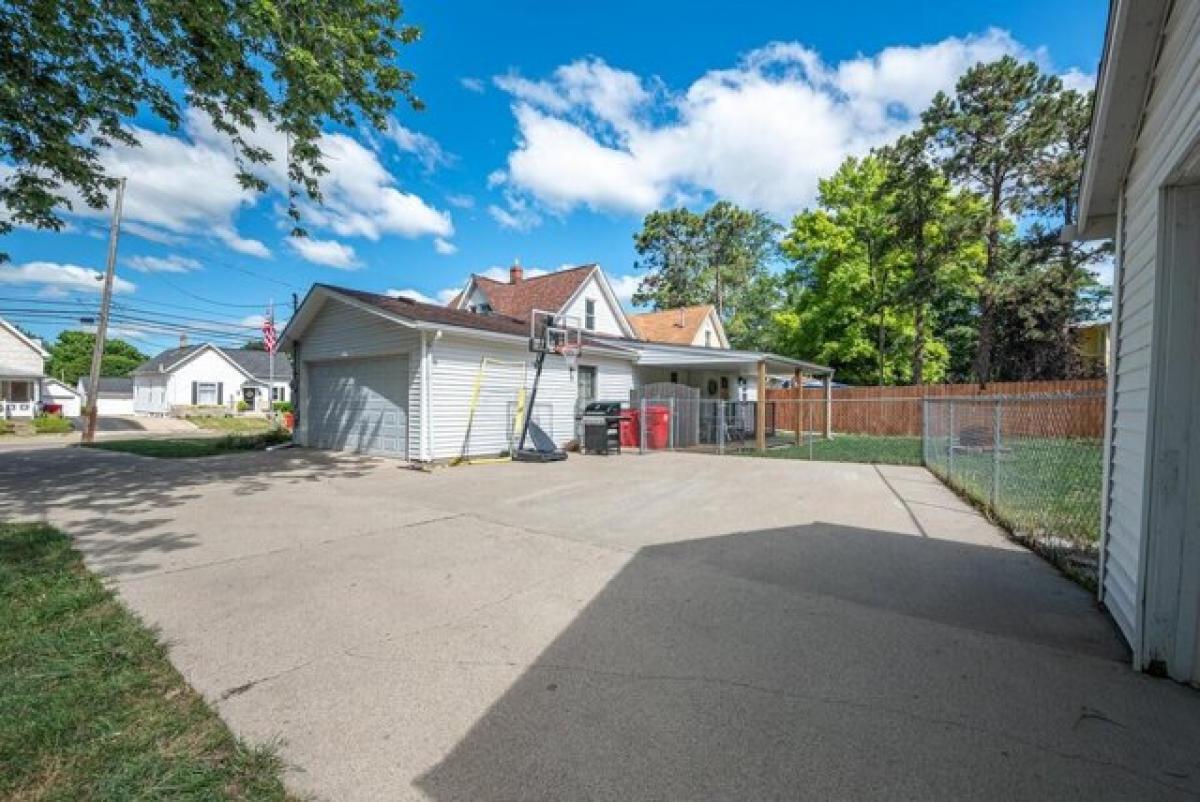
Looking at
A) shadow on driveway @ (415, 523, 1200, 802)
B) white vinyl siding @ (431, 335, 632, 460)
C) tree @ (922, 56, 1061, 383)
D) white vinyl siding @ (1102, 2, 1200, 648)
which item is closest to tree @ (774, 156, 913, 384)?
tree @ (922, 56, 1061, 383)

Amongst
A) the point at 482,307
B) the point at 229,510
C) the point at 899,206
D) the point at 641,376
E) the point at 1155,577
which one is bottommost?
the point at 229,510

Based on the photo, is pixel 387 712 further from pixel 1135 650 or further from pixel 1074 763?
pixel 1135 650

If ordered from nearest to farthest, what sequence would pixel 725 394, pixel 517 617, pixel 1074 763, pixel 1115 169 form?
pixel 1074 763, pixel 517 617, pixel 1115 169, pixel 725 394

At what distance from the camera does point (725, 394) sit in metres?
21.8

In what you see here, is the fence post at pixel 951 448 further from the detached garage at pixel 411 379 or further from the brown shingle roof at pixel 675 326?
the brown shingle roof at pixel 675 326

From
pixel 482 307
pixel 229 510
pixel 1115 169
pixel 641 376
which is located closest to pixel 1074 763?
pixel 1115 169

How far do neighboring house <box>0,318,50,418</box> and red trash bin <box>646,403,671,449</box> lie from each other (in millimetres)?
35675

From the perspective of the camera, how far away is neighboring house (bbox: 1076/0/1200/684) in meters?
2.71

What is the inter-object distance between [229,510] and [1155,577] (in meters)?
8.69

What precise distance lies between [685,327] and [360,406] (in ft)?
61.3

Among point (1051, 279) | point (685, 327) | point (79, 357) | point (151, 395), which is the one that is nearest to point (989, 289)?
point (1051, 279)

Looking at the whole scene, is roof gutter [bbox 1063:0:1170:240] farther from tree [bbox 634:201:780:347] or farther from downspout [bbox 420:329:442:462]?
tree [bbox 634:201:780:347]

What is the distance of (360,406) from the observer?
13.4 metres

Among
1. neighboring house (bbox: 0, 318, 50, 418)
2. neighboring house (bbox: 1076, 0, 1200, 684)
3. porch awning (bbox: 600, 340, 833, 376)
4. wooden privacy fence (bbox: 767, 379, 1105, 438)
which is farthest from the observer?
neighboring house (bbox: 0, 318, 50, 418)
